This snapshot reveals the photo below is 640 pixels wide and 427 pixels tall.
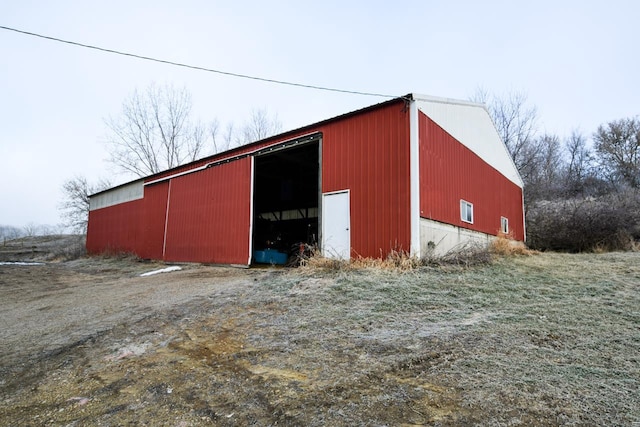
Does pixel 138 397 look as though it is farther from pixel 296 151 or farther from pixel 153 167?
pixel 153 167

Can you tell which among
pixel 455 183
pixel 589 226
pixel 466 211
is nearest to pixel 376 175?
pixel 455 183

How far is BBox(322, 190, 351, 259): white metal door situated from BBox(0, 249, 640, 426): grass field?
3.04 metres

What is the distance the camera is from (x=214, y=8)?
1060 cm

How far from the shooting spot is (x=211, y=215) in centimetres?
1191

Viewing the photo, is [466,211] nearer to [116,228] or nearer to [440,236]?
[440,236]

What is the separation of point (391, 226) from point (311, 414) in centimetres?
573

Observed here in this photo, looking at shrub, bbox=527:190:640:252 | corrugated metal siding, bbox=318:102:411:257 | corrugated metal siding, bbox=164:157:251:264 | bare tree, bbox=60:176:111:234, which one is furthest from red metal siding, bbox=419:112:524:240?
bare tree, bbox=60:176:111:234

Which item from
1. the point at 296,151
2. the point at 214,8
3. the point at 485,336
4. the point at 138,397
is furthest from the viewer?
the point at 296,151

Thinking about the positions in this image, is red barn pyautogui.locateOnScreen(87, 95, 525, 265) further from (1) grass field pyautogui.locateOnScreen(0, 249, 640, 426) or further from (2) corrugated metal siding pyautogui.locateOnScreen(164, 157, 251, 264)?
(1) grass field pyautogui.locateOnScreen(0, 249, 640, 426)

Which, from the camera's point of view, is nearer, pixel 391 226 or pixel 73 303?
pixel 73 303

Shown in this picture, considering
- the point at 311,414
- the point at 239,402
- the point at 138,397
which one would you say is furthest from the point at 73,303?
the point at 311,414

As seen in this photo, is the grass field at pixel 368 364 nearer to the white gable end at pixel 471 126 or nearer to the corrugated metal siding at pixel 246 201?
the corrugated metal siding at pixel 246 201

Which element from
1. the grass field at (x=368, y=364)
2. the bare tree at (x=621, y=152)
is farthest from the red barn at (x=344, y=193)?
the bare tree at (x=621, y=152)

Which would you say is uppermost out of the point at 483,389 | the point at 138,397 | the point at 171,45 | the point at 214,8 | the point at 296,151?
the point at 214,8
